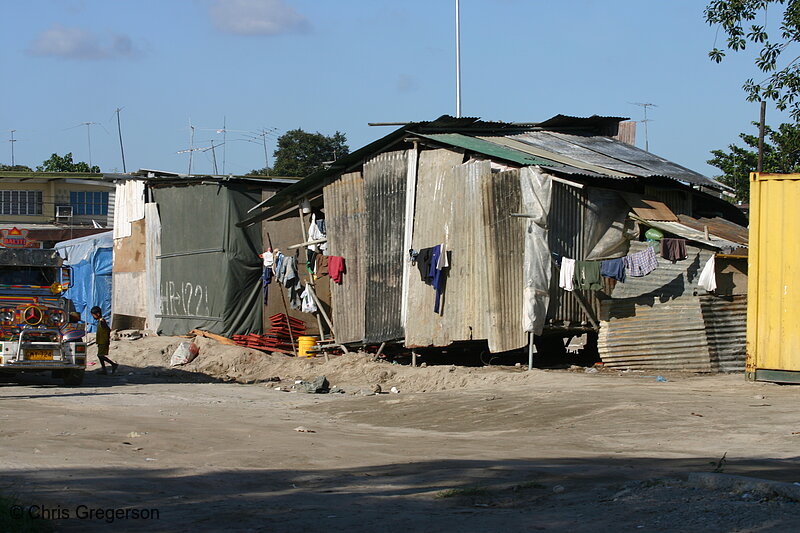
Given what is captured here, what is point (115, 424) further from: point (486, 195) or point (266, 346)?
point (266, 346)

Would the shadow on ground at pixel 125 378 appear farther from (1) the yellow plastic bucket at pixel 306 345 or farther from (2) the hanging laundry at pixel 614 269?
(2) the hanging laundry at pixel 614 269

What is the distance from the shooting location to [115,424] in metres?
12.2

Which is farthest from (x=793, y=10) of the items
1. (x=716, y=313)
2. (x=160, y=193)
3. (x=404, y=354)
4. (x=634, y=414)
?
(x=160, y=193)

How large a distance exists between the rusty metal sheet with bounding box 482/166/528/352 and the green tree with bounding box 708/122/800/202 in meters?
12.8

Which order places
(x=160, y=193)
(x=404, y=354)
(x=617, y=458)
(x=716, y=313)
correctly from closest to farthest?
(x=617, y=458)
(x=716, y=313)
(x=404, y=354)
(x=160, y=193)

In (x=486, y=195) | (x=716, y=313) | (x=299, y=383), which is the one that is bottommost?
(x=299, y=383)

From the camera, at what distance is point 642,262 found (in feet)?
57.0

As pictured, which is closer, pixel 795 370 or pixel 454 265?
pixel 795 370

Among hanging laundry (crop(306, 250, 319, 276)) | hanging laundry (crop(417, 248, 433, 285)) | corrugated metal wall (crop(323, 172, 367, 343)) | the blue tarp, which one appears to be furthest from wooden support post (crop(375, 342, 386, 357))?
the blue tarp

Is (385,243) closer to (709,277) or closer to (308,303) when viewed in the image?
(308,303)

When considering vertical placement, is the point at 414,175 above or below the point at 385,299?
above

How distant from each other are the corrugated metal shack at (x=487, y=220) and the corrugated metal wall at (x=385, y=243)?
27 mm

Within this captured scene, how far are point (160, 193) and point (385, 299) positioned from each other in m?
10.1

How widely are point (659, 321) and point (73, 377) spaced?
1099 cm
